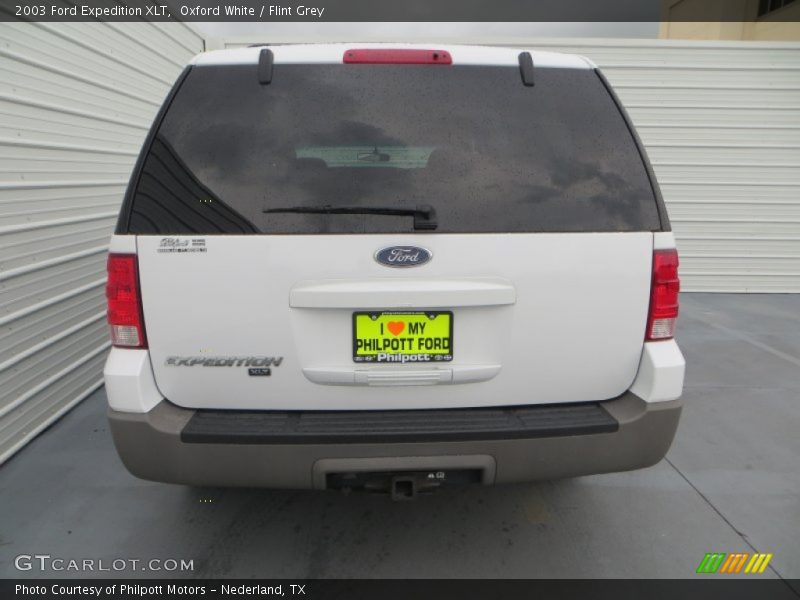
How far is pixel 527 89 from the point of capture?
2000 millimetres

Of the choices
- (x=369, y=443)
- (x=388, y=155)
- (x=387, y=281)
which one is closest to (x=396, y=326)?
(x=387, y=281)

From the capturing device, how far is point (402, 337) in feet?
6.11

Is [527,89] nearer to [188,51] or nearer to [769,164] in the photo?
[188,51]

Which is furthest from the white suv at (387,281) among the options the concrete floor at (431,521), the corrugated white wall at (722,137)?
the corrugated white wall at (722,137)

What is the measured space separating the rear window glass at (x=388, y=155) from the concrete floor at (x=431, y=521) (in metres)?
1.43

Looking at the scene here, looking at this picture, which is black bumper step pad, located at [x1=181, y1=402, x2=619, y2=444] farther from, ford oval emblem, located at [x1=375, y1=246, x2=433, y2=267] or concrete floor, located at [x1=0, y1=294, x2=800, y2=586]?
concrete floor, located at [x1=0, y1=294, x2=800, y2=586]

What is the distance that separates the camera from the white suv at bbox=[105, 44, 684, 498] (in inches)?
71.4

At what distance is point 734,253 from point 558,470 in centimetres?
732

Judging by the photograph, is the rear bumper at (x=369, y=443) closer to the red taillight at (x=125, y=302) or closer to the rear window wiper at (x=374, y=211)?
the red taillight at (x=125, y=302)

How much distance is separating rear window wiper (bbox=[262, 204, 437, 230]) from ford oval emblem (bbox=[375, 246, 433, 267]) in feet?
0.26

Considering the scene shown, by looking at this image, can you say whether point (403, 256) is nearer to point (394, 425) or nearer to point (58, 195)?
point (394, 425)

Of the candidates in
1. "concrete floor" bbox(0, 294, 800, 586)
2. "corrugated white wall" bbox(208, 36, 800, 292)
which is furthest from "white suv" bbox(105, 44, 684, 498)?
"corrugated white wall" bbox(208, 36, 800, 292)

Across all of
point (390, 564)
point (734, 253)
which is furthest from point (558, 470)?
point (734, 253)

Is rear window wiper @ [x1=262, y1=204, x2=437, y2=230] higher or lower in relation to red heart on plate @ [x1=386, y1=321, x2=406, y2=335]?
higher
